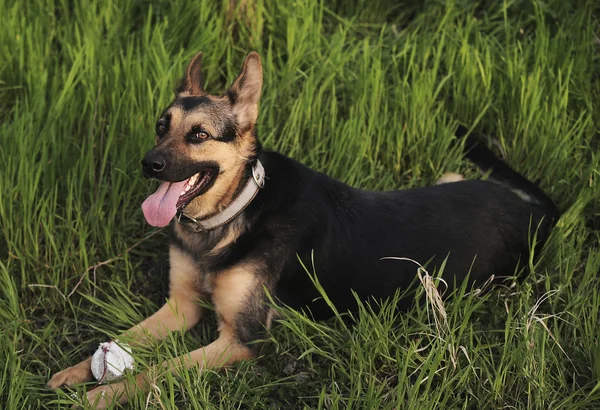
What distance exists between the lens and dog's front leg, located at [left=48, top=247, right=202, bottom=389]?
12.1ft

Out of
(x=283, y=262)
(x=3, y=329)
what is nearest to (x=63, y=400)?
(x=3, y=329)

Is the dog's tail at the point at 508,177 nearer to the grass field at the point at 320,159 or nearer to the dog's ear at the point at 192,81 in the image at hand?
the grass field at the point at 320,159

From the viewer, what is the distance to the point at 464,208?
4.03 m

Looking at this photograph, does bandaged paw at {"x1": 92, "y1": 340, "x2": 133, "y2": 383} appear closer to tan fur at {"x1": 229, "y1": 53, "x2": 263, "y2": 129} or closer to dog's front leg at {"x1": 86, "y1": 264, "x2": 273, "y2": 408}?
dog's front leg at {"x1": 86, "y1": 264, "x2": 273, "y2": 408}

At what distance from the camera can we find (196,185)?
3.60 metres

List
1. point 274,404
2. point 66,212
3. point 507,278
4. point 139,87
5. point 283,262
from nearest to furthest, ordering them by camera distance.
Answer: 1. point 274,404
2. point 283,262
3. point 507,278
4. point 66,212
5. point 139,87

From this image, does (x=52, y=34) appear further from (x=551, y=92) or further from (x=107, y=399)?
(x=551, y=92)

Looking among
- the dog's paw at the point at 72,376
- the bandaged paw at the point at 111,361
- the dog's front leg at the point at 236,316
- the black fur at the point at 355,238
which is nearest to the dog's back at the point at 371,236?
the black fur at the point at 355,238

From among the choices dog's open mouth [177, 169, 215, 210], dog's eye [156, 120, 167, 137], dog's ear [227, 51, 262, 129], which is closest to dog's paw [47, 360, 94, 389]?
dog's open mouth [177, 169, 215, 210]

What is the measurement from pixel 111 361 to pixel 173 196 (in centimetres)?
83

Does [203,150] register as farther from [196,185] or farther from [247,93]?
[247,93]

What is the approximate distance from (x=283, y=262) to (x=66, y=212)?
1440 millimetres

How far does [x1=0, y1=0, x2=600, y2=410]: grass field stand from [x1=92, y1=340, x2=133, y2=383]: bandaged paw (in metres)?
0.10

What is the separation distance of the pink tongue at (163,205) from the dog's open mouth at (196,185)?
0.8 inches
